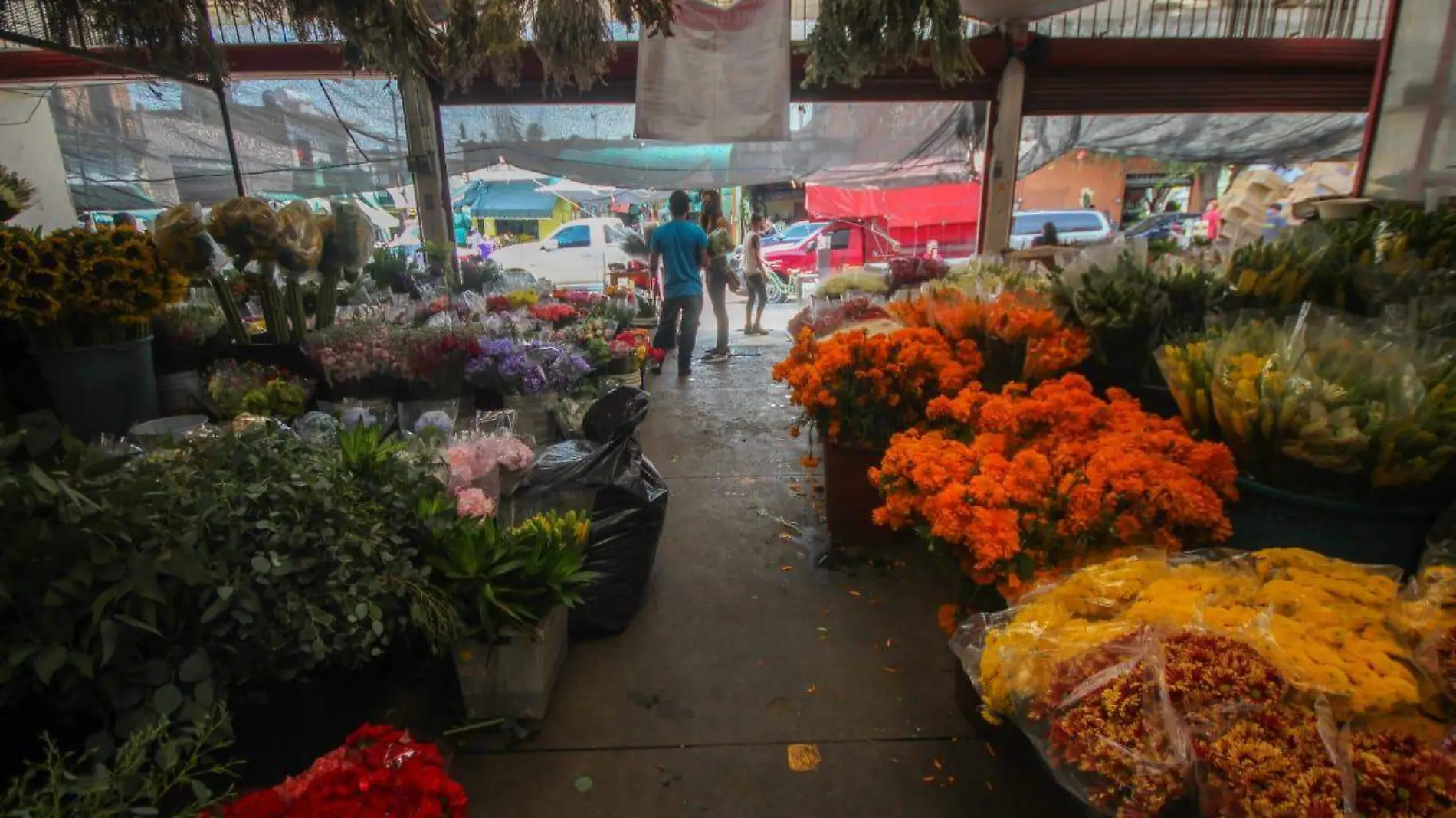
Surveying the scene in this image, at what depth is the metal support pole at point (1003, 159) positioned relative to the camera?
248 inches

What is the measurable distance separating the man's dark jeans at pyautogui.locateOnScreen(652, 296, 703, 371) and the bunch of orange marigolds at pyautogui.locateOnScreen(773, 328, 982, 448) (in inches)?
151

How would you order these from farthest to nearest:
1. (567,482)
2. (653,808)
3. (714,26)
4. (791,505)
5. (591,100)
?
1. (591,100)
2. (714,26)
3. (791,505)
4. (567,482)
5. (653,808)

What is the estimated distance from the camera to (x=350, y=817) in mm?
1233

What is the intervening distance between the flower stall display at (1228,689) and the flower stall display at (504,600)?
1320 mm

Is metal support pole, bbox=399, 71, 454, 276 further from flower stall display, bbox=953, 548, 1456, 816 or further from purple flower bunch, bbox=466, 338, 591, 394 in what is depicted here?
flower stall display, bbox=953, 548, 1456, 816

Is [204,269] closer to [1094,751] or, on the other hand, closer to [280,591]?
[280,591]

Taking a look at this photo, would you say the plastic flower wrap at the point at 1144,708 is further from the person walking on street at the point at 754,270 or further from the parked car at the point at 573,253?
the parked car at the point at 573,253

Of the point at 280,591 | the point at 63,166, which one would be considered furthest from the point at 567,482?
the point at 63,166

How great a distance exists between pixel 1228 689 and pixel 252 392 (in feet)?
12.6

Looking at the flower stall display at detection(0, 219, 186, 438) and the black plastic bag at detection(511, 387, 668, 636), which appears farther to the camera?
the black plastic bag at detection(511, 387, 668, 636)

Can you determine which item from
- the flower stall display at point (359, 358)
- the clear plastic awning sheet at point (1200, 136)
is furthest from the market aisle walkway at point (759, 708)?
the clear plastic awning sheet at point (1200, 136)

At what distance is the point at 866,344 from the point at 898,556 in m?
1.07

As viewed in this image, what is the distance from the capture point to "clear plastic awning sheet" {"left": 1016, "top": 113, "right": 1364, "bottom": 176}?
679 centimetres

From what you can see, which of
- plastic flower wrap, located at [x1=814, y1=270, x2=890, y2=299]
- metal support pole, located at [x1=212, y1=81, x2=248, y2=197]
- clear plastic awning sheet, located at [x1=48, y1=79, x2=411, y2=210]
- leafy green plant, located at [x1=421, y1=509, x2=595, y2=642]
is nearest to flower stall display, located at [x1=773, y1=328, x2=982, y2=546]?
leafy green plant, located at [x1=421, y1=509, x2=595, y2=642]
